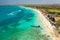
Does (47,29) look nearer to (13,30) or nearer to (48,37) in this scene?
(48,37)

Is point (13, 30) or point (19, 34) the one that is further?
point (13, 30)

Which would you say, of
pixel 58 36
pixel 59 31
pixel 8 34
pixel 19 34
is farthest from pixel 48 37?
pixel 8 34

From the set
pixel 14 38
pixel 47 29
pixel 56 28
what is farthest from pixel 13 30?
pixel 56 28

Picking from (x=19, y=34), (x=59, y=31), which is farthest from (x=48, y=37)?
(x=19, y=34)

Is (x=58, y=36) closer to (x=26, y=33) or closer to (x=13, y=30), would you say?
(x=26, y=33)

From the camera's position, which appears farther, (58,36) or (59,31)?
(59,31)

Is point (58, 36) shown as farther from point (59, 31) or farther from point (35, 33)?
point (35, 33)

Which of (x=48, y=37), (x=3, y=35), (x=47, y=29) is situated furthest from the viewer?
(x=47, y=29)

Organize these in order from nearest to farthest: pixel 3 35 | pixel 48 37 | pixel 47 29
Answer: pixel 48 37, pixel 3 35, pixel 47 29
